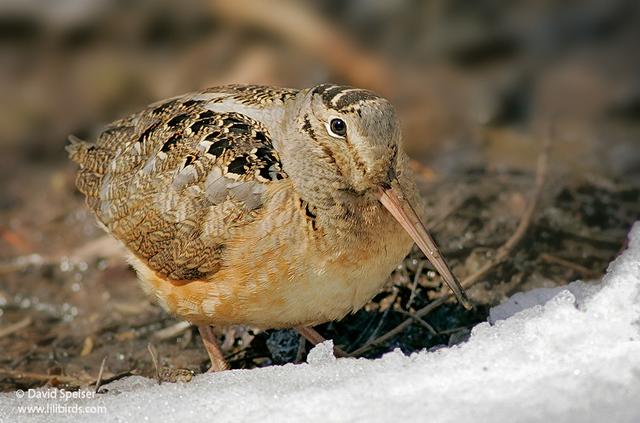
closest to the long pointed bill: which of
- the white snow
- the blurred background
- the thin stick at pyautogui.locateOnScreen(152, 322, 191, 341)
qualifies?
the white snow

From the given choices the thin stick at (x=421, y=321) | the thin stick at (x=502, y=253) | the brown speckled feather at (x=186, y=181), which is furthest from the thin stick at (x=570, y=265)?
the brown speckled feather at (x=186, y=181)

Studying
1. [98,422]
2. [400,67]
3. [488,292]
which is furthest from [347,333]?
[400,67]

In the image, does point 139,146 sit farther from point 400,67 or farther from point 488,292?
point 400,67

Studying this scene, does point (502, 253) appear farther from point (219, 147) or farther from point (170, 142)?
point (170, 142)

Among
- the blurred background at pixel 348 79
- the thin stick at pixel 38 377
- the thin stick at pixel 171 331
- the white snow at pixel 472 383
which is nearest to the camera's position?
the white snow at pixel 472 383

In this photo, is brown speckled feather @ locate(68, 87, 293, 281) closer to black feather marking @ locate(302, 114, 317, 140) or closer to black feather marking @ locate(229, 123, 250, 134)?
black feather marking @ locate(229, 123, 250, 134)

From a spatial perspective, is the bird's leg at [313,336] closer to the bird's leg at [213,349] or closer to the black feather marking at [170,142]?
the bird's leg at [213,349]

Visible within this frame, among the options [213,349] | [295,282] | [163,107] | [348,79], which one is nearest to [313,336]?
[213,349]
